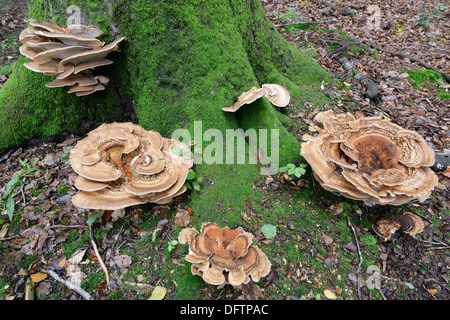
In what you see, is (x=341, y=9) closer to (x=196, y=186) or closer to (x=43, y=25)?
(x=196, y=186)

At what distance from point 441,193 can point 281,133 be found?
2.72m

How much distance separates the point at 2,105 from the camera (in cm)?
484

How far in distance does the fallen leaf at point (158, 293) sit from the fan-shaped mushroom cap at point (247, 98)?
8.19 ft

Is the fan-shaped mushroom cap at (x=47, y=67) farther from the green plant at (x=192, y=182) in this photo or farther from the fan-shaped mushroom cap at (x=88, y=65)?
the green plant at (x=192, y=182)

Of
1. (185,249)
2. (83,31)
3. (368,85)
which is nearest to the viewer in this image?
(185,249)

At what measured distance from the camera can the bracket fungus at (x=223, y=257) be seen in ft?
8.58

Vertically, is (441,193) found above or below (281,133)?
below

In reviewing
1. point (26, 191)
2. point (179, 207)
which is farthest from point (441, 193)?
point (26, 191)

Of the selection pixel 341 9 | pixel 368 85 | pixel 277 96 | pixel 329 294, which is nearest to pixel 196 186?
pixel 329 294

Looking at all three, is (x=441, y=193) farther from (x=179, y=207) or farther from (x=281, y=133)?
(x=179, y=207)

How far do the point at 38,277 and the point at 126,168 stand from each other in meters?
1.57

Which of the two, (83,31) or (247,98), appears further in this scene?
(247,98)

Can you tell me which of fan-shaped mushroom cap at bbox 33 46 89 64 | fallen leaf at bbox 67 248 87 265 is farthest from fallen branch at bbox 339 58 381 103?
fallen leaf at bbox 67 248 87 265

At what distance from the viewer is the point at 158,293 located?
294 cm
